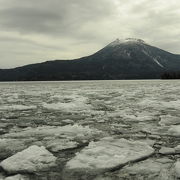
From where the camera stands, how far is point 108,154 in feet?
13.7

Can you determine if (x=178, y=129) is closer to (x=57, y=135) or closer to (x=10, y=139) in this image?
(x=57, y=135)

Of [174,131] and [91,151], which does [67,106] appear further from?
[91,151]

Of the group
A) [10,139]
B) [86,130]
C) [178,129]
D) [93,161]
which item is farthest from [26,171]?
[178,129]

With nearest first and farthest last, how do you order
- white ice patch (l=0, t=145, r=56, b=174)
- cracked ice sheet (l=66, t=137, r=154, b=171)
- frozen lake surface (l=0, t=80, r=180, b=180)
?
frozen lake surface (l=0, t=80, r=180, b=180), white ice patch (l=0, t=145, r=56, b=174), cracked ice sheet (l=66, t=137, r=154, b=171)

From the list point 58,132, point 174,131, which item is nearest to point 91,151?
point 58,132

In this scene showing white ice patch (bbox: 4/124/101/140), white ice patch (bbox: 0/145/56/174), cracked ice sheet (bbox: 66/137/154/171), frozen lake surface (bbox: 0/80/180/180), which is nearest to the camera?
frozen lake surface (bbox: 0/80/180/180)

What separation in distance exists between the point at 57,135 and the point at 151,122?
2921 mm

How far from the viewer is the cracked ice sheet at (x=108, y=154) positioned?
3.72m

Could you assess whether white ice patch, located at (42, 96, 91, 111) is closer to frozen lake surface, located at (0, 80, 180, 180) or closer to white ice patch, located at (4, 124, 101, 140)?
frozen lake surface, located at (0, 80, 180, 180)

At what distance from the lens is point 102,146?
4652 millimetres

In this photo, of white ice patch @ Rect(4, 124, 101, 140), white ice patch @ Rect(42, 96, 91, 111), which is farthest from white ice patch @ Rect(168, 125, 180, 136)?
white ice patch @ Rect(42, 96, 91, 111)

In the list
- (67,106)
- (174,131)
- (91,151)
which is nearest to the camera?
(91,151)

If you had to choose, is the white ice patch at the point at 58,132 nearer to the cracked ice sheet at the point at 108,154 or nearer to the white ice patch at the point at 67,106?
the cracked ice sheet at the point at 108,154

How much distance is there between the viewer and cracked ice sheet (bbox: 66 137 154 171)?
3.72 metres
